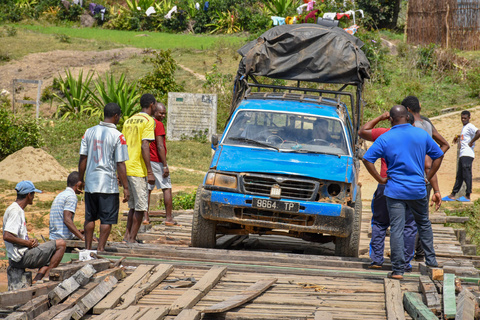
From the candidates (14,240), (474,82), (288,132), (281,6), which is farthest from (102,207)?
(281,6)

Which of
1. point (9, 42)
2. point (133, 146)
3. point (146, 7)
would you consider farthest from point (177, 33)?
point (133, 146)

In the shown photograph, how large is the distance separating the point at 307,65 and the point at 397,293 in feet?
19.2

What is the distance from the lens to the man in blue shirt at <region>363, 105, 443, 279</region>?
6.30m

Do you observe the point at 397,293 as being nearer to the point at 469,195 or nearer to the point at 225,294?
the point at 225,294

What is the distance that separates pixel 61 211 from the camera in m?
7.37

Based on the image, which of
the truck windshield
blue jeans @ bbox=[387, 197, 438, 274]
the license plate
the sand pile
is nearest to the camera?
blue jeans @ bbox=[387, 197, 438, 274]

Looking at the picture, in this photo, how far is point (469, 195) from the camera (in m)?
13.4

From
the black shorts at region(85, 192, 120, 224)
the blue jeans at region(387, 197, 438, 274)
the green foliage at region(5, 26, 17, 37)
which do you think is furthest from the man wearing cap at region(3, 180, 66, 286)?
the green foliage at region(5, 26, 17, 37)

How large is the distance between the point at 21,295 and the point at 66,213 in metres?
2.28

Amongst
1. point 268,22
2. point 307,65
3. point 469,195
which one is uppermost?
point 268,22

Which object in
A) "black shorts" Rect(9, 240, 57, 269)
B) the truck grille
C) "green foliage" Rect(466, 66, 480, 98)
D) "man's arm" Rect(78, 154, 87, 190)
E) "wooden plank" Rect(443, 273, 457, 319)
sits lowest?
"black shorts" Rect(9, 240, 57, 269)

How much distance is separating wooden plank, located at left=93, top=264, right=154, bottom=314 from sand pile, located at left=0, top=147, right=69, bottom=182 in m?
9.00

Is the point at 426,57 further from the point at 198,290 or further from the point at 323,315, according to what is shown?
the point at 323,315

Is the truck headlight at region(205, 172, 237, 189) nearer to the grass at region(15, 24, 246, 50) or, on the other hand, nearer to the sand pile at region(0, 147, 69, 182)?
the sand pile at region(0, 147, 69, 182)
